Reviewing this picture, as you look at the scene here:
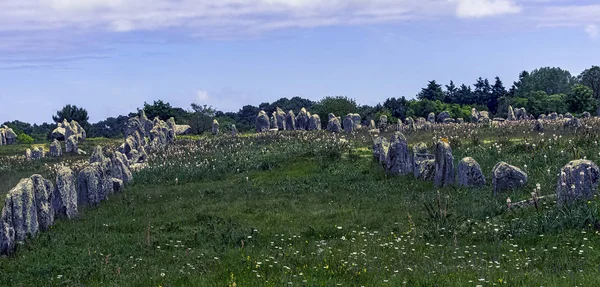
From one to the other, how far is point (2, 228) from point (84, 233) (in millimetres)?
2577

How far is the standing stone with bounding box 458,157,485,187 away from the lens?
2389 centimetres

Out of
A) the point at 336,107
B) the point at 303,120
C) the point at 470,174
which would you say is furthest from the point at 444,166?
the point at 336,107

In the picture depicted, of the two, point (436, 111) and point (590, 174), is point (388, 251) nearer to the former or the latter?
point (590, 174)

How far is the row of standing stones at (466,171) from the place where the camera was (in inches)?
656

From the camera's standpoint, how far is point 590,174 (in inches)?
669

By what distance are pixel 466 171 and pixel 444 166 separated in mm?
1170

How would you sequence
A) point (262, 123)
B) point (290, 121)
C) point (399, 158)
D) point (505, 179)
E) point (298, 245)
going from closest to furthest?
1. point (298, 245)
2. point (505, 179)
3. point (399, 158)
4. point (262, 123)
5. point (290, 121)

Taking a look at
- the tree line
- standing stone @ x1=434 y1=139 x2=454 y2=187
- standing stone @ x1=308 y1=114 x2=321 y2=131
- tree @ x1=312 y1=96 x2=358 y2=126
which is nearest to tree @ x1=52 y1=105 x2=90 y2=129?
the tree line

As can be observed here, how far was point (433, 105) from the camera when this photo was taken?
326 ft

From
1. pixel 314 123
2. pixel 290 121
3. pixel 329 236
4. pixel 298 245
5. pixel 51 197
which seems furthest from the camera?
pixel 290 121

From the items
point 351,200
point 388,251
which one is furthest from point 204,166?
point 388,251

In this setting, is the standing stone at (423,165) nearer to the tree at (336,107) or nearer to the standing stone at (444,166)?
the standing stone at (444,166)

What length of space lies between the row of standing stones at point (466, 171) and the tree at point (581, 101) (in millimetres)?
70440

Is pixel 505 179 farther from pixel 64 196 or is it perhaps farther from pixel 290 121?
pixel 290 121
